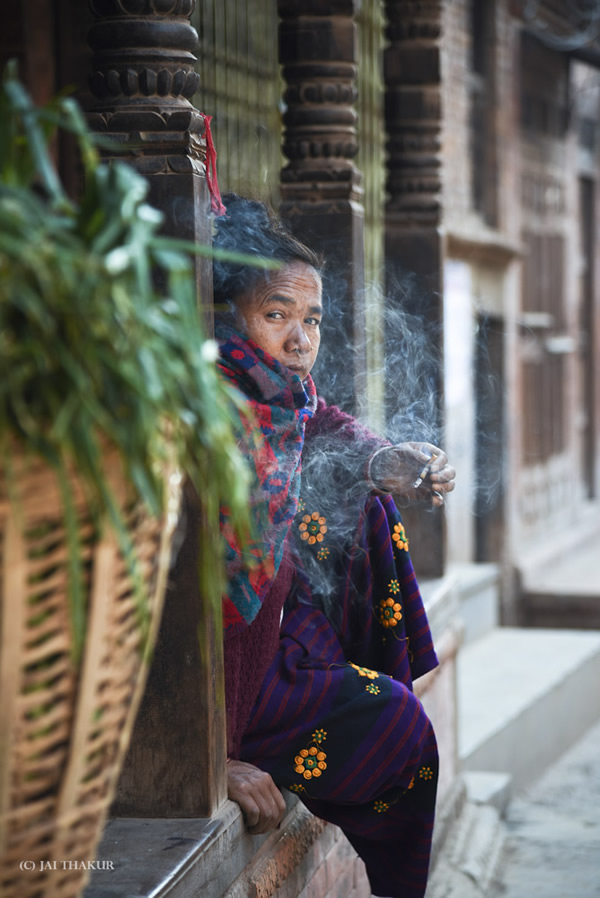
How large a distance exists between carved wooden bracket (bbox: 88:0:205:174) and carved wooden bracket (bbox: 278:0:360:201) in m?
1.25

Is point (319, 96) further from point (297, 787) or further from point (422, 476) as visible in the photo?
point (297, 787)

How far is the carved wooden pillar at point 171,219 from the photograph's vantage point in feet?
7.60

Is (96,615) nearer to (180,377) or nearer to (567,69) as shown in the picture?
(180,377)

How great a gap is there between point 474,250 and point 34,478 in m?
7.32

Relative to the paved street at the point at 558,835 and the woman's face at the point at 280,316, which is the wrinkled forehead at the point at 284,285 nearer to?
the woman's face at the point at 280,316

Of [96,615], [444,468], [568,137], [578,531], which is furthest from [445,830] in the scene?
[568,137]

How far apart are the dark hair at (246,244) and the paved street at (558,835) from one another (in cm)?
260

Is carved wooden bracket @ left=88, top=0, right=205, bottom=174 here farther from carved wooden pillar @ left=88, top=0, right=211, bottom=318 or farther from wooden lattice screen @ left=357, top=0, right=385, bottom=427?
wooden lattice screen @ left=357, top=0, right=385, bottom=427

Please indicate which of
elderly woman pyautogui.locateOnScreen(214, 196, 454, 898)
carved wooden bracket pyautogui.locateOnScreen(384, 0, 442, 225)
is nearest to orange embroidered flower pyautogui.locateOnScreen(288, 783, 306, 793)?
elderly woman pyautogui.locateOnScreen(214, 196, 454, 898)

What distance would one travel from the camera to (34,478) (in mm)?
1242

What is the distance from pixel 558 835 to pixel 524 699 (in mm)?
936

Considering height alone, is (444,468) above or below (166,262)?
below

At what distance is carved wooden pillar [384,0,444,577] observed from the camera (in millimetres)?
4375

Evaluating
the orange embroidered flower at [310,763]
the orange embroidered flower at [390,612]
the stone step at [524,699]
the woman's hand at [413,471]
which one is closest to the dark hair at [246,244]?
the woman's hand at [413,471]
